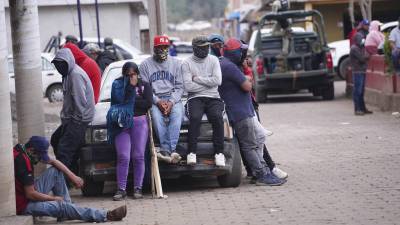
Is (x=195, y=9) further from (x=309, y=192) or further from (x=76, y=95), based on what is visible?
(x=309, y=192)

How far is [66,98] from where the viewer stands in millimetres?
11055

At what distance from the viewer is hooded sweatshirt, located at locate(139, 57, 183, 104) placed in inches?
452

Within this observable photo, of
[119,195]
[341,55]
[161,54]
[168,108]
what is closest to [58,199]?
[119,195]

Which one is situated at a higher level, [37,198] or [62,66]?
[62,66]

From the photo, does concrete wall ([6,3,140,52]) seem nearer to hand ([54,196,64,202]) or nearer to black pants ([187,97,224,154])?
black pants ([187,97,224,154])

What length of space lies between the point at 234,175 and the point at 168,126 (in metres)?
1.07

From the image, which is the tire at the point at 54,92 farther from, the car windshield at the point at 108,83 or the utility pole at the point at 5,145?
the utility pole at the point at 5,145

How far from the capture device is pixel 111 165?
433 inches

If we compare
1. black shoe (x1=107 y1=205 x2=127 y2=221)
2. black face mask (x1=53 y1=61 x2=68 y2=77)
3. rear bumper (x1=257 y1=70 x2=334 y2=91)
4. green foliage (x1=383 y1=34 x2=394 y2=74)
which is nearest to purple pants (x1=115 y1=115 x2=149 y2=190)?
black face mask (x1=53 y1=61 x2=68 y2=77)

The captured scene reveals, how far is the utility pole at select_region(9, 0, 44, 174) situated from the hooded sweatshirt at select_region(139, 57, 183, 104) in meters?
1.32

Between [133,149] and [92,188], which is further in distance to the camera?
[92,188]

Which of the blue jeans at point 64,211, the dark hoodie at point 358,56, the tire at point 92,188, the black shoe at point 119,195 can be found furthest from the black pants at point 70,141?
the dark hoodie at point 358,56

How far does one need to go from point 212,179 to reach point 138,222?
3394 millimetres

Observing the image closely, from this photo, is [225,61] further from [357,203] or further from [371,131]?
[371,131]
